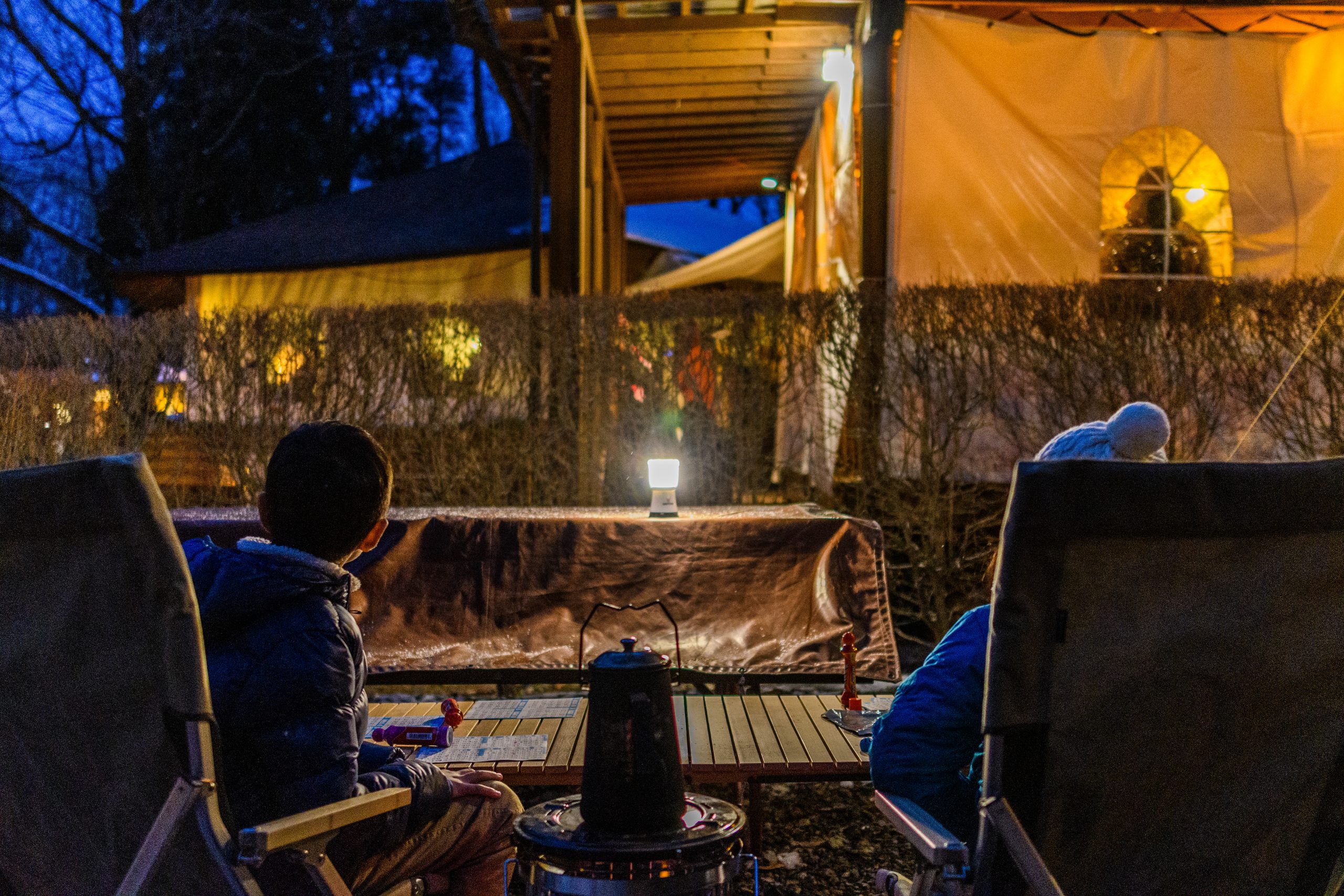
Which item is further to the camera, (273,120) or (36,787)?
(273,120)

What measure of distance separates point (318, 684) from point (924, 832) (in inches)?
46.3

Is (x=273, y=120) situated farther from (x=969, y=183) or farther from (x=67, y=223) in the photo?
(x=969, y=183)

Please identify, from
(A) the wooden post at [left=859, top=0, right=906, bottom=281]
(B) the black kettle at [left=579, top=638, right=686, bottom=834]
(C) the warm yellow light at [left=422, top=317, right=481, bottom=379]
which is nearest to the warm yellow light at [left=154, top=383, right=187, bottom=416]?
(C) the warm yellow light at [left=422, top=317, right=481, bottom=379]

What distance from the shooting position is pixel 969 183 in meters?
8.64

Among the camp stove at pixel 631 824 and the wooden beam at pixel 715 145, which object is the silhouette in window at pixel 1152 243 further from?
the camp stove at pixel 631 824

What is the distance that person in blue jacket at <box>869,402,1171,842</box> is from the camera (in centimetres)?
224

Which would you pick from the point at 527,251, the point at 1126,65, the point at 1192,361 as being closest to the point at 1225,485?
the point at 1192,361

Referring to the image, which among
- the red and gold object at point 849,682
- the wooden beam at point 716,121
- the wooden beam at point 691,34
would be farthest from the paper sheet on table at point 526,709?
the wooden beam at point 716,121

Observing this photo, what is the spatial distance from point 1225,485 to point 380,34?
88.2ft

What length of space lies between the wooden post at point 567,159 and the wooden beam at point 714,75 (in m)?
1.20

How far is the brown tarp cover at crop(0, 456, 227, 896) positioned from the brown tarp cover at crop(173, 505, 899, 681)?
2.81 meters

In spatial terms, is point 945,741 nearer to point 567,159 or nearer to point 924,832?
point 924,832

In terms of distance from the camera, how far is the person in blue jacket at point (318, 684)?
2068 mm

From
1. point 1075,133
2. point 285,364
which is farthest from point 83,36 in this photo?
point 1075,133
